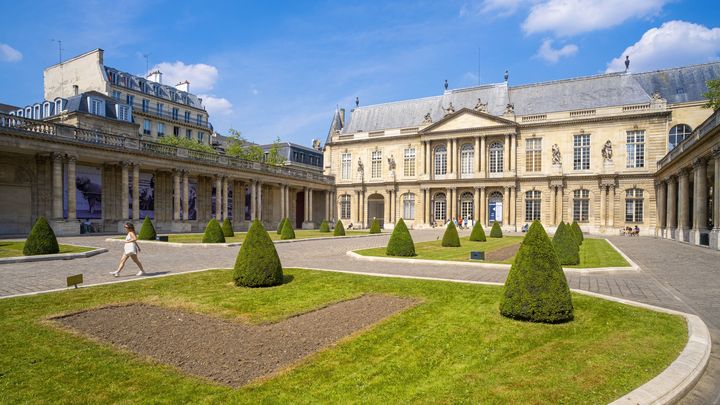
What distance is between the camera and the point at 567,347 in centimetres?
557

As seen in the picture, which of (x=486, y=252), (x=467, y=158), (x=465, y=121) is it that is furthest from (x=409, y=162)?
(x=486, y=252)

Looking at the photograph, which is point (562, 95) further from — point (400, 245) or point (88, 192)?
point (88, 192)

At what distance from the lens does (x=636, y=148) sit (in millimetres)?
39062

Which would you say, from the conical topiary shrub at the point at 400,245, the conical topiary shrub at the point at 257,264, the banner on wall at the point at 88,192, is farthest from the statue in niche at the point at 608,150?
the banner on wall at the point at 88,192

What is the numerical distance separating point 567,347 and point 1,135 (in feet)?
95.7

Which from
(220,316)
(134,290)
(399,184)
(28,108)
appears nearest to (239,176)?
(399,184)

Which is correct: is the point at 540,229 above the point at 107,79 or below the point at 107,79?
below

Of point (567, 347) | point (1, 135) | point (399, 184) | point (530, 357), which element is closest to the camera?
point (530, 357)

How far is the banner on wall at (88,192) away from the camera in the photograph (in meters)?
27.1

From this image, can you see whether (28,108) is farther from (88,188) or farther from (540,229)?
(540,229)

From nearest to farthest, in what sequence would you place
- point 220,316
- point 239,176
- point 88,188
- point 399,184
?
point 220,316 → point 88,188 → point 239,176 → point 399,184

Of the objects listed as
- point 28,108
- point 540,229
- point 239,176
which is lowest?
point 540,229

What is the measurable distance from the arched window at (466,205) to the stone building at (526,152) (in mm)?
135

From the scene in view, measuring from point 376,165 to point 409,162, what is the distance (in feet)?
16.0
